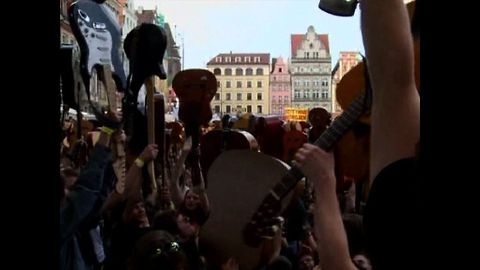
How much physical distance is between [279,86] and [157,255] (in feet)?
309

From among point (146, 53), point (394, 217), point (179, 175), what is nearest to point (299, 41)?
point (179, 175)

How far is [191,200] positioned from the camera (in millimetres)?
4160

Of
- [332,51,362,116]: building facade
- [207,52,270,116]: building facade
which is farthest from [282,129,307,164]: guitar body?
[207,52,270,116]: building facade

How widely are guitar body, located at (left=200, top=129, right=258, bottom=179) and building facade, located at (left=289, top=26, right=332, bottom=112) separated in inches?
3046

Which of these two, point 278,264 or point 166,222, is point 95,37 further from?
point 278,264

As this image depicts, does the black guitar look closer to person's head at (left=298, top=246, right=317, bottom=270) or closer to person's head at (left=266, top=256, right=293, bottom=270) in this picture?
person's head at (left=266, top=256, right=293, bottom=270)

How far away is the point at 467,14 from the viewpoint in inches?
26.2

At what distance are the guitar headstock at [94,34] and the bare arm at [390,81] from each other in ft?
6.25

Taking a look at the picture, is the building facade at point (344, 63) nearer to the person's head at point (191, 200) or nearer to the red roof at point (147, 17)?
the person's head at point (191, 200)

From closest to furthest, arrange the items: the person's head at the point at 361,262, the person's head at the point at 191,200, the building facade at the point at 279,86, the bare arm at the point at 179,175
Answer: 1. the person's head at the point at 361,262
2. the person's head at the point at 191,200
3. the bare arm at the point at 179,175
4. the building facade at the point at 279,86

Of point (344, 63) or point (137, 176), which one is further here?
point (344, 63)

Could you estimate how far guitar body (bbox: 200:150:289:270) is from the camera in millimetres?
2131

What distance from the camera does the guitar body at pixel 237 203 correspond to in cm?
213

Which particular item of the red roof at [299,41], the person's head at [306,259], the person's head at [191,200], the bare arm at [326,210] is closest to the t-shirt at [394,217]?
the bare arm at [326,210]
